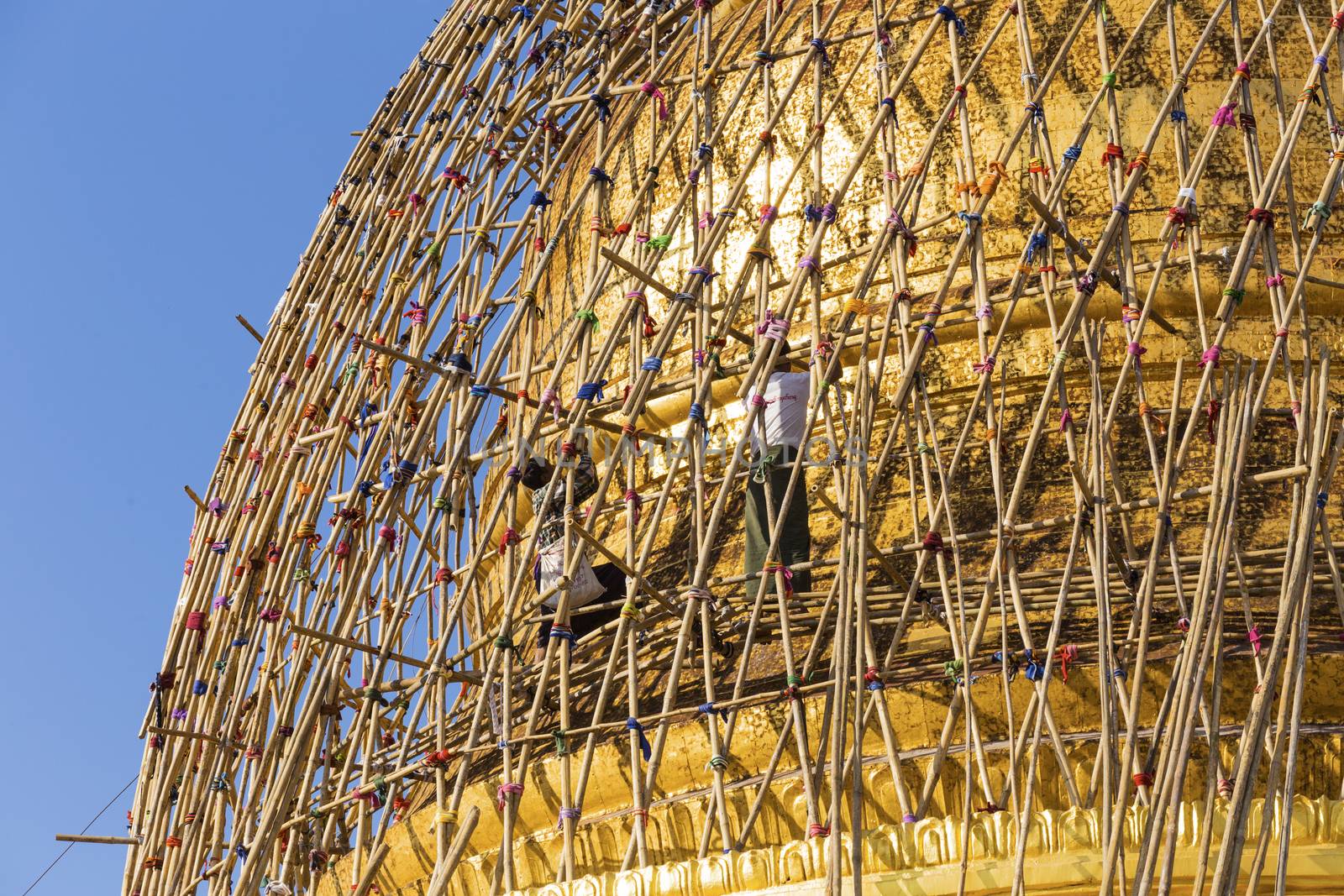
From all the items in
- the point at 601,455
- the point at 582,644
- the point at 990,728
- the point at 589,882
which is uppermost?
the point at 601,455

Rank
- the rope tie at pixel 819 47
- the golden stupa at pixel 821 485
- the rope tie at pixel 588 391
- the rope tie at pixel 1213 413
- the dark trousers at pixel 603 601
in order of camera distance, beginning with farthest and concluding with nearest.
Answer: the rope tie at pixel 819 47, the dark trousers at pixel 603 601, the rope tie at pixel 1213 413, the rope tie at pixel 588 391, the golden stupa at pixel 821 485

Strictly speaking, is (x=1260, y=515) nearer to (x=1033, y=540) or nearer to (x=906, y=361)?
(x=1033, y=540)

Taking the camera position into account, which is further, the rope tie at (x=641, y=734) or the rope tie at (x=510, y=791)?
the rope tie at (x=641, y=734)

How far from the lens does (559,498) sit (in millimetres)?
10625

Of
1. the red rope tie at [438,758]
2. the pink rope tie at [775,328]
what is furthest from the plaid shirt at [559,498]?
the pink rope tie at [775,328]

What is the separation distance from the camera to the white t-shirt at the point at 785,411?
9.76 meters

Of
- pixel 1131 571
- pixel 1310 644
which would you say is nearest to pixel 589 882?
pixel 1131 571

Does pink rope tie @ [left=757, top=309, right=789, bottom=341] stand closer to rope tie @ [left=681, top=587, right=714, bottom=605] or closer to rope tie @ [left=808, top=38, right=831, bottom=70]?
Answer: rope tie @ [left=681, top=587, right=714, bottom=605]

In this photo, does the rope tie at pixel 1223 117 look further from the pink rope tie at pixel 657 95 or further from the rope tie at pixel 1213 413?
the pink rope tie at pixel 657 95

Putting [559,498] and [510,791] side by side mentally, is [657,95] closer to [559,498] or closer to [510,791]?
[559,498]

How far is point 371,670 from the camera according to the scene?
414 inches

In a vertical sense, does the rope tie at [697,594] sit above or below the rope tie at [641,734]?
above

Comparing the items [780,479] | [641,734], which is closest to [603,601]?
[780,479]

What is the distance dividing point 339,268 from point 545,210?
1.30 meters
